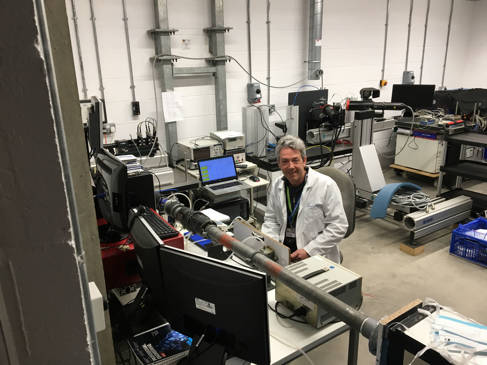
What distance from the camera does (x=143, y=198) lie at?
2.15 meters

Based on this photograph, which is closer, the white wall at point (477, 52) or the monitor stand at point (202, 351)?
the monitor stand at point (202, 351)

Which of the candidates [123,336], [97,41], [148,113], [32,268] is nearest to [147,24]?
[97,41]

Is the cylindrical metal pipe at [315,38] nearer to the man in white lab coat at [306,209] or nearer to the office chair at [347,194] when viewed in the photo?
the office chair at [347,194]

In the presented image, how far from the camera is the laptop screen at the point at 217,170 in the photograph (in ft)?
11.8

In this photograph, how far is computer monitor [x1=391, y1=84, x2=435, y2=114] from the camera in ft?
17.0

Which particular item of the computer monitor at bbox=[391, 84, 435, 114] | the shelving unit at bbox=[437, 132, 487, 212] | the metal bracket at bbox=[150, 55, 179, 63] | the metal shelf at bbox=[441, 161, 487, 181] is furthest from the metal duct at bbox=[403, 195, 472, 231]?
the metal bracket at bbox=[150, 55, 179, 63]

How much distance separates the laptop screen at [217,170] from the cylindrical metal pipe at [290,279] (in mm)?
1856

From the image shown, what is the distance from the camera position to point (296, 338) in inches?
62.1

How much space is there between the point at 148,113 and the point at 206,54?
3.13 ft

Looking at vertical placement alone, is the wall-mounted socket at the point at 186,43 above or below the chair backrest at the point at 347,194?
above

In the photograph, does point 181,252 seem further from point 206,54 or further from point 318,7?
point 318,7

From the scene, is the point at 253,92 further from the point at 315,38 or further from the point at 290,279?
the point at 290,279

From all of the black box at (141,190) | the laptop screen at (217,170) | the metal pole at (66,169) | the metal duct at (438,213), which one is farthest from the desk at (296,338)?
the metal duct at (438,213)

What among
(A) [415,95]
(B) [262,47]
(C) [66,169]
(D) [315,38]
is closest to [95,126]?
(C) [66,169]
